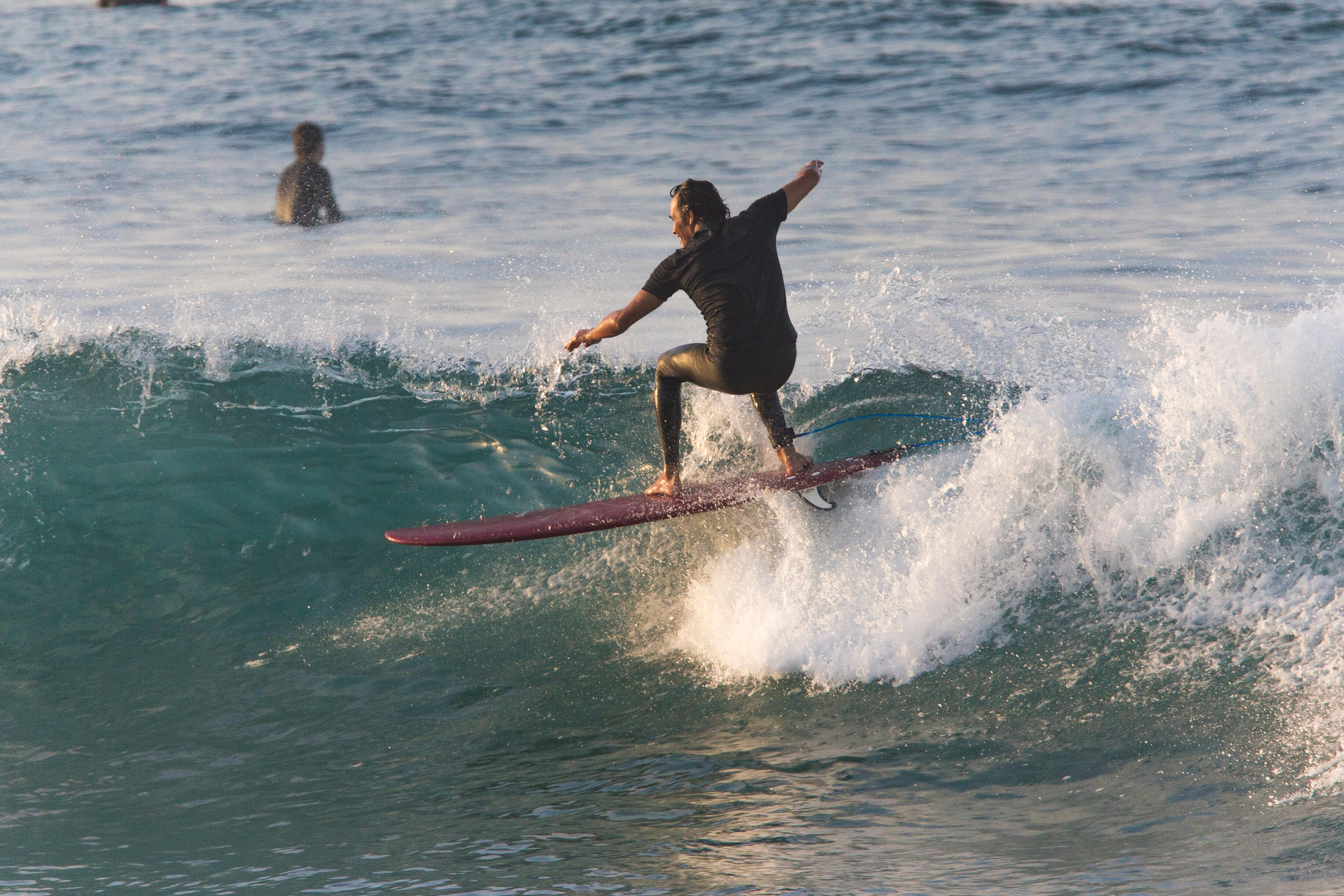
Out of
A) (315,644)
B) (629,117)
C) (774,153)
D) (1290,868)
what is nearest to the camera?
(1290,868)

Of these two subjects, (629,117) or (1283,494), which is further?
(629,117)

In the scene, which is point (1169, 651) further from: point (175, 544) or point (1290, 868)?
point (175, 544)

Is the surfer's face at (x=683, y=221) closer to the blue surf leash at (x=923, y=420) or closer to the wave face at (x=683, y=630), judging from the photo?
the blue surf leash at (x=923, y=420)

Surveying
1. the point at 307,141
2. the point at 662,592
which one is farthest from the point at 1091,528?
the point at 307,141

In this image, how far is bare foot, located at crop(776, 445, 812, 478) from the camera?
18.7 feet

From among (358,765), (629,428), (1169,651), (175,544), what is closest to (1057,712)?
(1169,651)

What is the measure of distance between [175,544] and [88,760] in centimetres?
202

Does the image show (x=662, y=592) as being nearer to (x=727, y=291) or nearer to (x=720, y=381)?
(x=720, y=381)

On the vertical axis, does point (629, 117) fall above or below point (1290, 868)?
above

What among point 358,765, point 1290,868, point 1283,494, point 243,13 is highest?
point 243,13

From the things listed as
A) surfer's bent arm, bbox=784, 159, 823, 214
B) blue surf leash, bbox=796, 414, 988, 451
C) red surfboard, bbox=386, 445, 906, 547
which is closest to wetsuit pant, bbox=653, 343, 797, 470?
red surfboard, bbox=386, 445, 906, 547

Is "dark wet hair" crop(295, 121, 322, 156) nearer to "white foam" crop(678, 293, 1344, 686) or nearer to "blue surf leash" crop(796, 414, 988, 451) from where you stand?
"blue surf leash" crop(796, 414, 988, 451)

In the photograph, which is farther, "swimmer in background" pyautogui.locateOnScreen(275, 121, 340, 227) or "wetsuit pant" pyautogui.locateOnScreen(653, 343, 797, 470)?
"swimmer in background" pyautogui.locateOnScreen(275, 121, 340, 227)

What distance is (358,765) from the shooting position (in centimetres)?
489
